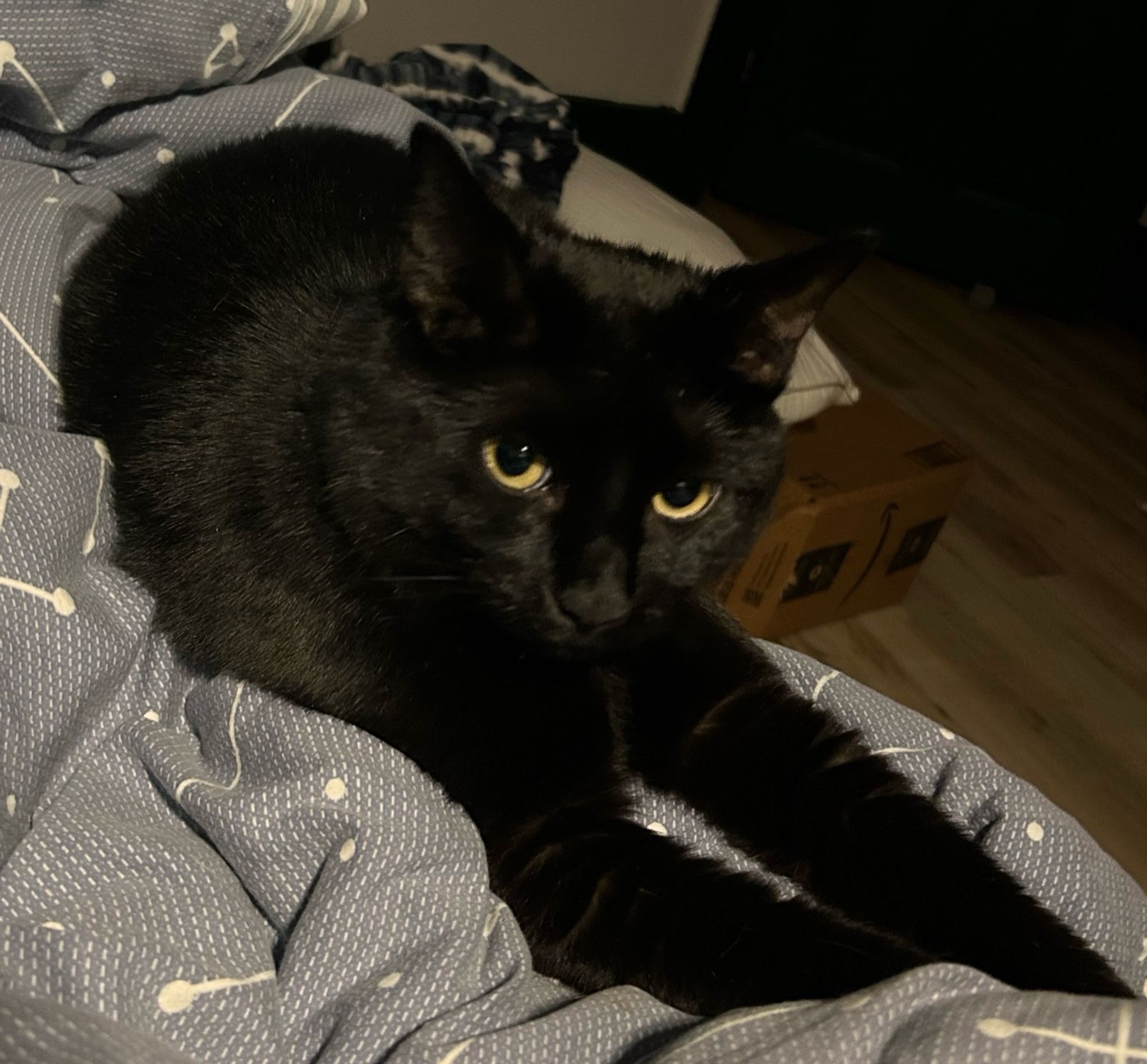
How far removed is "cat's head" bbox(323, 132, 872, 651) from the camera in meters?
0.70

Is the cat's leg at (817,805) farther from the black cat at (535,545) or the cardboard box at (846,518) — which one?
the cardboard box at (846,518)

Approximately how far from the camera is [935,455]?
1.65 m

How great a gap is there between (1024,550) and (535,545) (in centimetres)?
166

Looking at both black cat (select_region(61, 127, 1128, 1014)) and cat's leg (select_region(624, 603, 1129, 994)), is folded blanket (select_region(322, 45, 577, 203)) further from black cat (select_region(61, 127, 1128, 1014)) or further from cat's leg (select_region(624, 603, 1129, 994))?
cat's leg (select_region(624, 603, 1129, 994))

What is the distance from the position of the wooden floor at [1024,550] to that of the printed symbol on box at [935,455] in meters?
0.33

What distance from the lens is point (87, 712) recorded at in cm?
78

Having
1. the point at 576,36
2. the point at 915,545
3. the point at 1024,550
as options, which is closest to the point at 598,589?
the point at 915,545

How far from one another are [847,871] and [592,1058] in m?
0.30

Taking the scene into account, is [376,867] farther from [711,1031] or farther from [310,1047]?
[711,1031]

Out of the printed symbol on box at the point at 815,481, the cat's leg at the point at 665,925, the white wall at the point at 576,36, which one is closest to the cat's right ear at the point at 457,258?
the cat's leg at the point at 665,925

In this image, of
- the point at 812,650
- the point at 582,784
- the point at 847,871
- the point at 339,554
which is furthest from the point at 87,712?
the point at 812,650

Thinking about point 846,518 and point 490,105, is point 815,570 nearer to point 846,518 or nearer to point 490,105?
point 846,518

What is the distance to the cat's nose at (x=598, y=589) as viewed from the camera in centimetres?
71

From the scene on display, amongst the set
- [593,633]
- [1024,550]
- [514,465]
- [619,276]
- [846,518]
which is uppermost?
[619,276]
